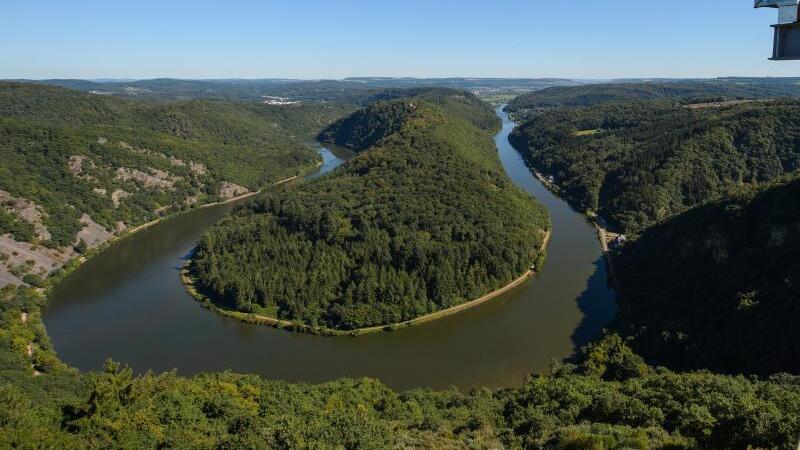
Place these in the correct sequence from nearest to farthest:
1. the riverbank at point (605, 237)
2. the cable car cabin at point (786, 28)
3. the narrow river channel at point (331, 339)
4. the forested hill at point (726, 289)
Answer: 1. the cable car cabin at point (786, 28)
2. the forested hill at point (726, 289)
3. the narrow river channel at point (331, 339)
4. the riverbank at point (605, 237)

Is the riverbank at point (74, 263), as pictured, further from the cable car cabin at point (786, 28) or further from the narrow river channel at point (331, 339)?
the cable car cabin at point (786, 28)

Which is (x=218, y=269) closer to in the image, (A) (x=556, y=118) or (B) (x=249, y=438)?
(B) (x=249, y=438)

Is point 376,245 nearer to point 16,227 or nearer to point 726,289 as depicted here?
point 726,289

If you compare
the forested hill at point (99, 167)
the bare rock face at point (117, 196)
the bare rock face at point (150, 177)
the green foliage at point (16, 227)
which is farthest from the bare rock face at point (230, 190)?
the green foliage at point (16, 227)

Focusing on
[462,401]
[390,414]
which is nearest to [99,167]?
A: [390,414]

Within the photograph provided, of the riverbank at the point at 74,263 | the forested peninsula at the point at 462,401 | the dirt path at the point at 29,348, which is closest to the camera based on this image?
the forested peninsula at the point at 462,401

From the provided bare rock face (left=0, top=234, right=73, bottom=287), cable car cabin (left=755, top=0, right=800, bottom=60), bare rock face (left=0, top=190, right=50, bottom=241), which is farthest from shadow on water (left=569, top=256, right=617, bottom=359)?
bare rock face (left=0, top=190, right=50, bottom=241)

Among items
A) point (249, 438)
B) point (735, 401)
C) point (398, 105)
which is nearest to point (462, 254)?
point (735, 401)
